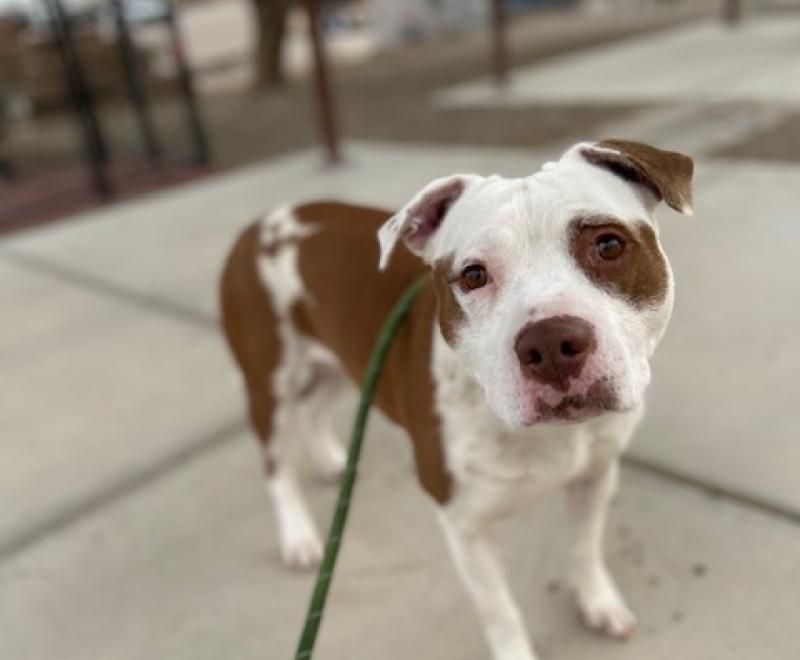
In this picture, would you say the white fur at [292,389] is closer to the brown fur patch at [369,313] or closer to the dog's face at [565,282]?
the brown fur patch at [369,313]

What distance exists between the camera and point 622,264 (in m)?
1.48

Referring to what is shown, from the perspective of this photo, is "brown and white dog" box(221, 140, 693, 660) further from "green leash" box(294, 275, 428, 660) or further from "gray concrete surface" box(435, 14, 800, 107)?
"gray concrete surface" box(435, 14, 800, 107)

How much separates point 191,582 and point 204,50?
18596mm

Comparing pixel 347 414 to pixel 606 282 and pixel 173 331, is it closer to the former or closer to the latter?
pixel 173 331

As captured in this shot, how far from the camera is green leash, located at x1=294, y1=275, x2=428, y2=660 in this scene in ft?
5.86

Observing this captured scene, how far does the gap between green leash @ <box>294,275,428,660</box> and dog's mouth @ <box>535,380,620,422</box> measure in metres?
0.65

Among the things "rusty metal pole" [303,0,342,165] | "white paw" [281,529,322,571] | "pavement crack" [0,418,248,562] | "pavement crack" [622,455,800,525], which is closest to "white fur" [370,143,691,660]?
"pavement crack" [622,455,800,525]

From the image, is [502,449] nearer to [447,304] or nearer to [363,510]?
[447,304]

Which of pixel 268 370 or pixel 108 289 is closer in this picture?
pixel 268 370

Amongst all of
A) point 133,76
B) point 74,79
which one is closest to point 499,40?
point 133,76

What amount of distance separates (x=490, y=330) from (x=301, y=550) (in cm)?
142

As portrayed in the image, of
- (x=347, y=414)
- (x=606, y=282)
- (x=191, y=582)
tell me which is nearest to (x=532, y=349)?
(x=606, y=282)

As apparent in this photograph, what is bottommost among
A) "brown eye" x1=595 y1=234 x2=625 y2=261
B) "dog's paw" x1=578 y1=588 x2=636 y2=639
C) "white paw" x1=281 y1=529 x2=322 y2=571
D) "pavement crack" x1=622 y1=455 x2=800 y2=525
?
"white paw" x1=281 y1=529 x2=322 y2=571

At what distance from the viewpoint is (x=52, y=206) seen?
25.0 ft
